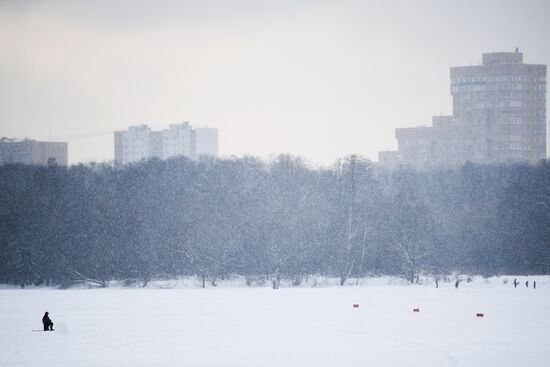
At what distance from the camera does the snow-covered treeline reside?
87250 mm

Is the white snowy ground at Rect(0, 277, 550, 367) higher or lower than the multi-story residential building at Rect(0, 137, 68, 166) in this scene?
lower

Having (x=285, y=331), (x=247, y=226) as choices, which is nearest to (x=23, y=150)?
(x=247, y=226)

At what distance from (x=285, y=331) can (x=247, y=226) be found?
50.1 m

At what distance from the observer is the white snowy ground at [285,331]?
33.3 meters

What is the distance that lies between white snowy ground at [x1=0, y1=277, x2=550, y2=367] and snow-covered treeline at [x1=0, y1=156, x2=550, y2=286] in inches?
895

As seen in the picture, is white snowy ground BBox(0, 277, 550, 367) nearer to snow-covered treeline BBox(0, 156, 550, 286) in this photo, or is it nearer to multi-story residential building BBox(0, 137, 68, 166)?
snow-covered treeline BBox(0, 156, 550, 286)

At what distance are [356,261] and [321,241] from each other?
149 inches

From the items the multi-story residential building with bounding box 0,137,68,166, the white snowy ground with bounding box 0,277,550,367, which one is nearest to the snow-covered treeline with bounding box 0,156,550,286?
the white snowy ground with bounding box 0,277,550,367

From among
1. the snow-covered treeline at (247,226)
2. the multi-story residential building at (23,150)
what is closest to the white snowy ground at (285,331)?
the snow-covered treeline at (247,226)

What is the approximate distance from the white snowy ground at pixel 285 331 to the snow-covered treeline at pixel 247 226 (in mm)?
22733

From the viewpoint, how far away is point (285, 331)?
4159 centimetres

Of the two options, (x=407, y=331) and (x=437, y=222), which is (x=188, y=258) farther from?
(x=407, y=331)

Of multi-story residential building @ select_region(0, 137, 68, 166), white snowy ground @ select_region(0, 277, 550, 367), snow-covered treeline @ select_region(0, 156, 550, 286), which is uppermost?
multi-story residential building @ select_region(0, 137, 68, 166)

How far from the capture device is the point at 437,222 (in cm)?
9669
